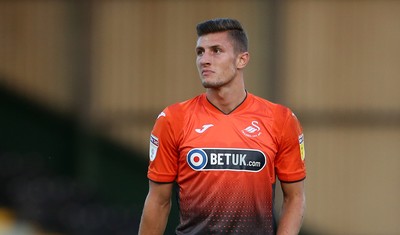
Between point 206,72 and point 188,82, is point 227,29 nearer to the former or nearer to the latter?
point 206,72

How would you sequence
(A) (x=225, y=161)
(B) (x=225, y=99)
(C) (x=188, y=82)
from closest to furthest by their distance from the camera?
1. (A) (x=225, y=161)
2. (B) (x=225, y=99)
3. (C) (x=188, y=82)

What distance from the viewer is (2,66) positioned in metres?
13.4

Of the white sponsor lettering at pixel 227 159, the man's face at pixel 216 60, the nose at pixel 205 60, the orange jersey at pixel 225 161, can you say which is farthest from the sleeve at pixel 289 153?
the nose at pixel 205 60

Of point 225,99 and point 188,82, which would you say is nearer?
point 225,99

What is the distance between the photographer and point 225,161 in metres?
5.46

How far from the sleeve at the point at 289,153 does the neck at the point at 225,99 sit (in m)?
0.27

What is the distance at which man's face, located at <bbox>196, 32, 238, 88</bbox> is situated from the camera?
5566mm

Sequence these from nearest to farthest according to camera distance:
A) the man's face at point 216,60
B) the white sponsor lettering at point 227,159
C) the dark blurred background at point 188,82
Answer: the white sponsor lettering at point 227,159 → the man's face at point 216,60 → the dark blurred background at point 188,82

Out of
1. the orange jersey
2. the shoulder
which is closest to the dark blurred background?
the shoulder

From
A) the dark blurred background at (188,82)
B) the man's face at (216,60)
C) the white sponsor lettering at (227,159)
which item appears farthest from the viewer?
the dark blurred background at (188,82)

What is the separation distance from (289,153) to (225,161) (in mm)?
380

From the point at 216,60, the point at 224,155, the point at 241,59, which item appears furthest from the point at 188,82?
the point at 224,155

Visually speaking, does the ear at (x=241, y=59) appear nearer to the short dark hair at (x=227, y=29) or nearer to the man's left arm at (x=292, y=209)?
the short dark hair at (x=227, y=29)

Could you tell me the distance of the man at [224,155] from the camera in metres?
5.49
